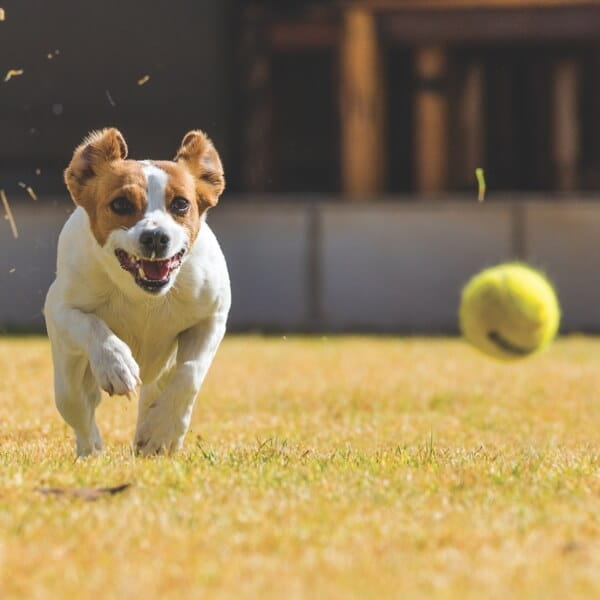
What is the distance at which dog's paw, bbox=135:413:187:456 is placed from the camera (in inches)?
206

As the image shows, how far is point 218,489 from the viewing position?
169 inches

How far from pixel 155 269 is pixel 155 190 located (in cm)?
30

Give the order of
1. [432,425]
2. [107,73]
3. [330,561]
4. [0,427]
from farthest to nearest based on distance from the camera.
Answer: [107,73]
[432,425]
[0,427]
[330,561]

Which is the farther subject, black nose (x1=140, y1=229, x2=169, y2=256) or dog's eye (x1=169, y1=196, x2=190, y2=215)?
dog's eye (x1=169, y1=196, x2=190, y2=215)

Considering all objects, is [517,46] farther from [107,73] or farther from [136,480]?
[136,480]

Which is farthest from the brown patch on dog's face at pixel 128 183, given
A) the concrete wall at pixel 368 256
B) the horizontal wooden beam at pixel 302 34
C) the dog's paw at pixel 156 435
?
the horizontal wooden beam at pixel 302 34

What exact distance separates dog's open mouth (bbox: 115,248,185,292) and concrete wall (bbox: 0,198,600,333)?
8.51 meters

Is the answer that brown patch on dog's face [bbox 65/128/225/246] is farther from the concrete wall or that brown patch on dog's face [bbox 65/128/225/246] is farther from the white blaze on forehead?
the concrete wall

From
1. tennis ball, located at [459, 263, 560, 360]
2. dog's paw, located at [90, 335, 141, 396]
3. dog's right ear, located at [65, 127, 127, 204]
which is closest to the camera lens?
dog's paw, located at [90, 335, 141, 396]

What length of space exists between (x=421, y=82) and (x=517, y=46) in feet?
4.69

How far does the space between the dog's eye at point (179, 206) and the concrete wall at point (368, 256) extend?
8.41 metres

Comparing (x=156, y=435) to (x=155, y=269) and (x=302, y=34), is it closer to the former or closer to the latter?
(x=155, y=269)

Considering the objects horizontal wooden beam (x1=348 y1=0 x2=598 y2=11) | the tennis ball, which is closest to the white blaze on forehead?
the tennis ball

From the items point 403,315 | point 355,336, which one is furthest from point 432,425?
point 403,315
